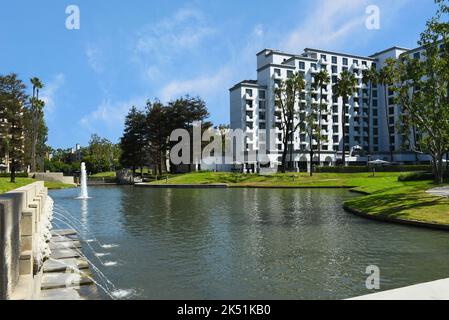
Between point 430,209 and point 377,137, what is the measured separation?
109 metres

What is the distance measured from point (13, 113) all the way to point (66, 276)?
198 feet

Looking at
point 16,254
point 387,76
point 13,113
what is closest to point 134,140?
point 13,113

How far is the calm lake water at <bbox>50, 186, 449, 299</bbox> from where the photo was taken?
1003cm

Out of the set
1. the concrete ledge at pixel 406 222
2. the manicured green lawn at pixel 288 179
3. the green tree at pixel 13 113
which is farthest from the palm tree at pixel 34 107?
the concrete ledge at pixel 406 222

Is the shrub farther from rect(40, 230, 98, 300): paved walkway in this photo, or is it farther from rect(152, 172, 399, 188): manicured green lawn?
rect(40, 230, 98, 300): paved walkway

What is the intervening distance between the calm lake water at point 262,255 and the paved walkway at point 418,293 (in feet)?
4.10

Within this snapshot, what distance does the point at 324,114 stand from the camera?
11494 centimetres

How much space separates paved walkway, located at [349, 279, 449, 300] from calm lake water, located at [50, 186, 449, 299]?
1.25 metres

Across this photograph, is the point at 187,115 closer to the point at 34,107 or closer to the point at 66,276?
the point at 34,107

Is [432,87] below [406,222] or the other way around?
the other way around

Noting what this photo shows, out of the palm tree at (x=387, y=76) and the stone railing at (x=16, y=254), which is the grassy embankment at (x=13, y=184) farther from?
the palm tree at (x=387, y=76)

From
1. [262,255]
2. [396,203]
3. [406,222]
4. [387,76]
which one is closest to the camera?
[262,255]

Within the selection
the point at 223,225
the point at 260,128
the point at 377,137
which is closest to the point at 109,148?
the point at 260,128
